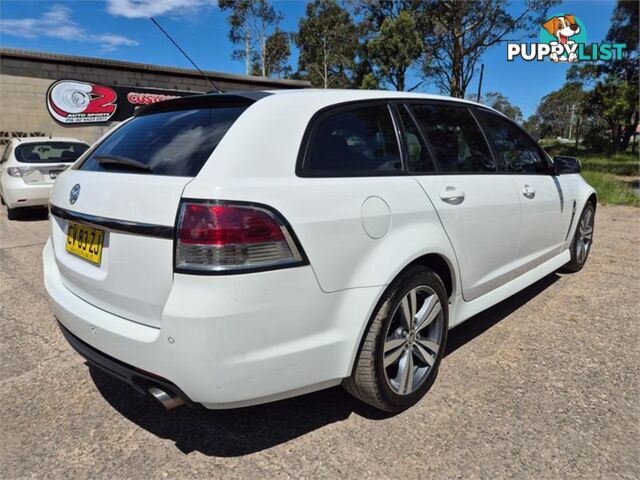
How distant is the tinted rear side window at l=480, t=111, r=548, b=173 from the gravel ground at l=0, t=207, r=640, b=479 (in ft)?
4.00

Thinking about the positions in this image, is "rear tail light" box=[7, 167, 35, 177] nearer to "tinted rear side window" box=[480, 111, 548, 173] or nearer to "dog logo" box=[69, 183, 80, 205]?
"dog logo" box=[69, 183, 80, 205]

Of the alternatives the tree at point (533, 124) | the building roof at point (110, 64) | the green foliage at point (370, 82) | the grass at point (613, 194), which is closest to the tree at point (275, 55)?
the green foliage at point (370, 82)

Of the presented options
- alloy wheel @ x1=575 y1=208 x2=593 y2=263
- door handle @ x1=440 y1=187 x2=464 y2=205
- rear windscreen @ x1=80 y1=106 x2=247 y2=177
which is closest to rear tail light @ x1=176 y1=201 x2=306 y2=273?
rear windscreen @ x1=80 y1=106 x2=247 y2=177

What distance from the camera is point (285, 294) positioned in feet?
5.86

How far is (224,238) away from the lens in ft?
5.62

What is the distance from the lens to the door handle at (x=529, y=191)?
10.8 ft

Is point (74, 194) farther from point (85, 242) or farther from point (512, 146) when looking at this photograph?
point (512, 146)

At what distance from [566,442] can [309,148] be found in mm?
1790

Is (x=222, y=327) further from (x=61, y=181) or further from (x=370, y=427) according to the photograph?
(x=61, y=181)

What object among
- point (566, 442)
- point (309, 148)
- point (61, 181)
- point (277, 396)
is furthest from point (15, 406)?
point (566, 442)

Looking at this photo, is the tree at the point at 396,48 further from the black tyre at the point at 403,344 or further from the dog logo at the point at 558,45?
the black tyre at the point at 403,344

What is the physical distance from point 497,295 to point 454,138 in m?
1.09

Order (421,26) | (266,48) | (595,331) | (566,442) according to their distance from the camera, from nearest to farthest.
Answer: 1. (566,442)
2. (595,331)
3. (421,26)
4. (266,48)

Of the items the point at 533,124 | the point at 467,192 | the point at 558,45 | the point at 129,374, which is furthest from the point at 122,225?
the point at 533,124
